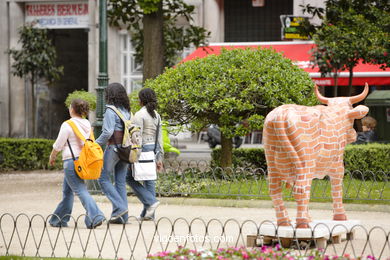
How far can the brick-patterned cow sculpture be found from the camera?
28.3 feet

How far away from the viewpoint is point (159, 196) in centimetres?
1343

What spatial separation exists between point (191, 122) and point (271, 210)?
3209 mm

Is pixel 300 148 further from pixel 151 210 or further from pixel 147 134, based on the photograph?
pixel 147 134

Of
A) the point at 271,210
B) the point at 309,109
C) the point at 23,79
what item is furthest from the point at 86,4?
the point at 309,109

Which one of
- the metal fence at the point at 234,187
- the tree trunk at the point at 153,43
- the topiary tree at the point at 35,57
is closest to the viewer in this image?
the metal fence at the point at 234,187

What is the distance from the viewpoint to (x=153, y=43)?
18.3 metres

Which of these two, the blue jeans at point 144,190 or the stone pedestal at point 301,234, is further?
the blue jeans at point 144,190

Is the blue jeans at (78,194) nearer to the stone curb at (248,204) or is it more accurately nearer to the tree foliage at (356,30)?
the stone curb at (248,204)

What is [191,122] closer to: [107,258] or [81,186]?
[81,186]

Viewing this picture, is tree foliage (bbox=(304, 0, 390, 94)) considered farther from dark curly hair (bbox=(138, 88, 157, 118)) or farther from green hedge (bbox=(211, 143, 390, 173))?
dark curly hair (bbox=(138, 88, 157, 118))

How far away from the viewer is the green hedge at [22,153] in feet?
65.2

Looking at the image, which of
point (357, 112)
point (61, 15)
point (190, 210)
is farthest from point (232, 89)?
point (61, 15)

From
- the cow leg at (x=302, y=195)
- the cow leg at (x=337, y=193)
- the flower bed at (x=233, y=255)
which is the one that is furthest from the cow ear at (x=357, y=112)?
the flower bed at (x=233, y=255)

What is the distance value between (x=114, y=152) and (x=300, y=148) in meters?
2.92
